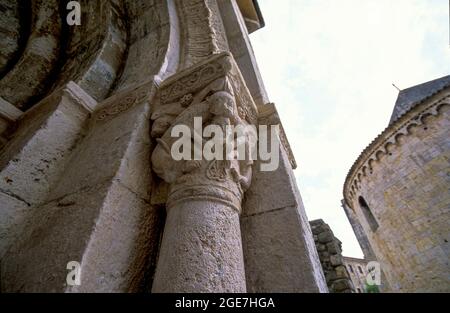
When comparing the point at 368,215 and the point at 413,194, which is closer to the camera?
the point at 413,194

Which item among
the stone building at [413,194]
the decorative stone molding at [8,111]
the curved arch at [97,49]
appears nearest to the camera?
the decorative stone molding at [8,111]

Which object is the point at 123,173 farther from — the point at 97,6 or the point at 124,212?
the point at 97,6

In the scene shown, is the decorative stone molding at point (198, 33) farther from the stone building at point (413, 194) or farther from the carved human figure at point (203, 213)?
the stone building at point (413, 194)

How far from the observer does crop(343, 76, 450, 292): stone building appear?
283 inches

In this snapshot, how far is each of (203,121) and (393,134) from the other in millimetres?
9729

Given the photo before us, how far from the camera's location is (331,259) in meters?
3.61

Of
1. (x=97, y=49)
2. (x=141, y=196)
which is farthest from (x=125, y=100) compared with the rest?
(x=97, y=49)

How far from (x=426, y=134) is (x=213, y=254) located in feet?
32.1

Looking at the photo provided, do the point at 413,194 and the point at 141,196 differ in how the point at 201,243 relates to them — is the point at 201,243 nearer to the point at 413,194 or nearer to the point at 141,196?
the point at 141,196

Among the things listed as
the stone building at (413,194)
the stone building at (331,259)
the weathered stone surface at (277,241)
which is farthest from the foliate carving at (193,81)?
the stone building at (413,194)

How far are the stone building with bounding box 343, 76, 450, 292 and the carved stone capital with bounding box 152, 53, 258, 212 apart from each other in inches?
333

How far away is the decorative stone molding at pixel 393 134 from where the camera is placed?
8023 mm

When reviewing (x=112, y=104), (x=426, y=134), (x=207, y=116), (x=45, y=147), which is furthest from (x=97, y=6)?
(x=426, y=134)

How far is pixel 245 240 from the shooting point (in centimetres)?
119
